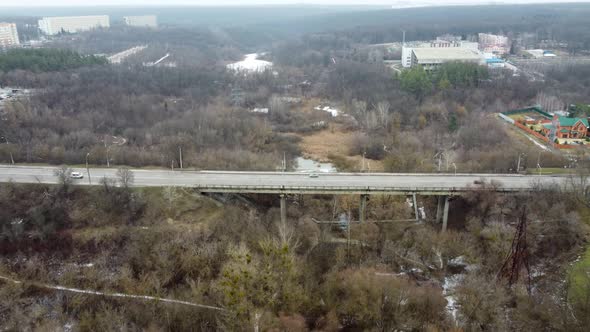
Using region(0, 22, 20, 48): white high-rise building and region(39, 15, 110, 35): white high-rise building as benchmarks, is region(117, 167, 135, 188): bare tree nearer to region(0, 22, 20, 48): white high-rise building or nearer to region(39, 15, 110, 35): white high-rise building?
region(0, 22, 20, 48): white high-rise building

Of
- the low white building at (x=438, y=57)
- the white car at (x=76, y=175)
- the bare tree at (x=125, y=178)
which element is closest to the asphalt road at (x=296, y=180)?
the white car at (x=76, y=175)

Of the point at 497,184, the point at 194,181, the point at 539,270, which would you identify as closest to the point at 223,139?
the point at 194,181

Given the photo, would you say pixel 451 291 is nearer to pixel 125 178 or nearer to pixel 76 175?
pixel 125 178

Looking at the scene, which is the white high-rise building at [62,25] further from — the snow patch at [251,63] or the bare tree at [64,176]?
the bare tree at [64,176]

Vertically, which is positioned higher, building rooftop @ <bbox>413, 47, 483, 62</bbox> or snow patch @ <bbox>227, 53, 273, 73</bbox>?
building rooftop @ <bbox>413, 47, 483, 62</bbox>

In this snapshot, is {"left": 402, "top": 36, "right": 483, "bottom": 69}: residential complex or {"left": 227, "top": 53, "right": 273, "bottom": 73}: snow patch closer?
{"left": 402, "top": 36, "right": 483, "bottom": 69}: residential complex

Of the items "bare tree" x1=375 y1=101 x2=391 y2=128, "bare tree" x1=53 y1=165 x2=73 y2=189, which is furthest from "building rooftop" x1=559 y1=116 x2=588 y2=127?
"bare tree" x1=53 y1=165 x2=73 y2=189

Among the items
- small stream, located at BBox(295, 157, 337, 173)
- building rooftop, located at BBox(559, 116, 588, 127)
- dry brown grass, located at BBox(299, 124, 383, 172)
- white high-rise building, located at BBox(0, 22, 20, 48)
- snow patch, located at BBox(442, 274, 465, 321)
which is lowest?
snow patch, located at BBox(442, 274, 465, 321)

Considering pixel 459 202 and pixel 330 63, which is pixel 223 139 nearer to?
pixel 459 202
